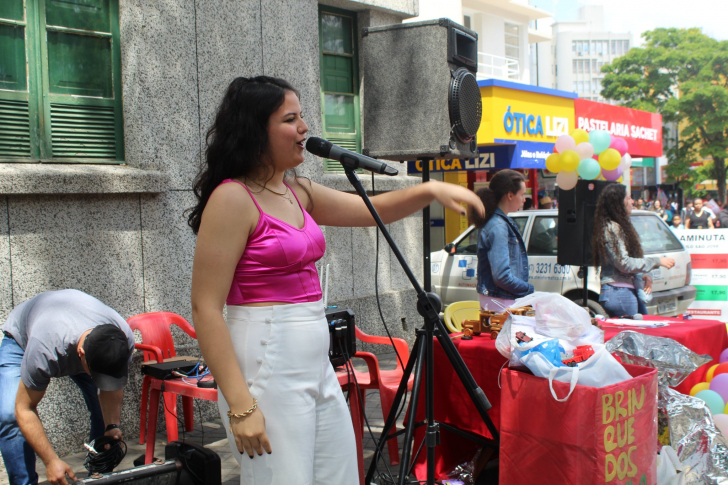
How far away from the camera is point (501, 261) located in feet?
14.7

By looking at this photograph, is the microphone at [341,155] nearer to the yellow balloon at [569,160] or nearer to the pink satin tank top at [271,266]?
the pink satin tank top at [271,266]

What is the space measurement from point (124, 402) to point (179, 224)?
4.59 ft

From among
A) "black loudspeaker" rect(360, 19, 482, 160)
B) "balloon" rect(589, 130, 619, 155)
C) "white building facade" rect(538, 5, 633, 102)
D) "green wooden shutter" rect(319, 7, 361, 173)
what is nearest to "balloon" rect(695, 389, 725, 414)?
"black loudspeaker" rect(360, 19, 482, 160)

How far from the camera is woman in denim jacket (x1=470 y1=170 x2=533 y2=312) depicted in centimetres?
449

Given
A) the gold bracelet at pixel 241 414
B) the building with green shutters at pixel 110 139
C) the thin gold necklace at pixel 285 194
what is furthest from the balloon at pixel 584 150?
the gold bracelet at pixel 241 414

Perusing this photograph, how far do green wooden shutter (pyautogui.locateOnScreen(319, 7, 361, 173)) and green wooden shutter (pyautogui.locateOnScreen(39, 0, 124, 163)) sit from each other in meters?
2.37

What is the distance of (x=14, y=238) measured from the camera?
4.39 metres

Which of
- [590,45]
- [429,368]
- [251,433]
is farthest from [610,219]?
[590,45]

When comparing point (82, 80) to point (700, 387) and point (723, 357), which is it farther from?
point (723, 357)

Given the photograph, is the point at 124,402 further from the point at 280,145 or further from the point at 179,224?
the point at 280,145

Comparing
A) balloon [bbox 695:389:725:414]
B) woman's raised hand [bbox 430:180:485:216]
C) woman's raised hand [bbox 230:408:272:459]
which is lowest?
balloon [bbox 695:389:725:414]

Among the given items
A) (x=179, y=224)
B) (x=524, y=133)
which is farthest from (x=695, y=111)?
(x=179, y=224)

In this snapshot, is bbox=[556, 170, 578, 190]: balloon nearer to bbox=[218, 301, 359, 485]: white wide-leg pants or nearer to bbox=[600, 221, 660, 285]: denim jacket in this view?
bbox=[600, 221, 660, 285]: denim jacket

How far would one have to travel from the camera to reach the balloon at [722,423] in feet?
12.3
